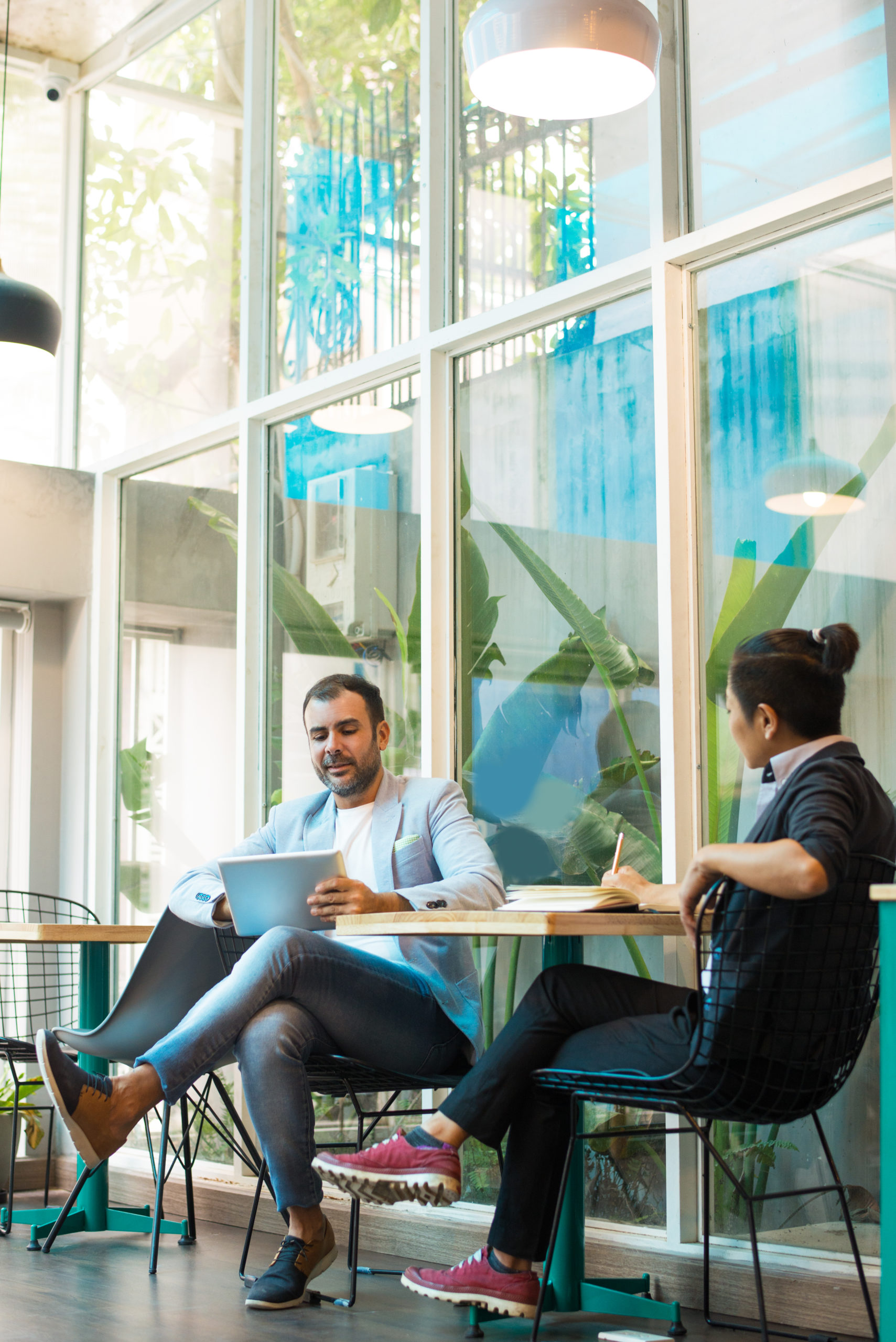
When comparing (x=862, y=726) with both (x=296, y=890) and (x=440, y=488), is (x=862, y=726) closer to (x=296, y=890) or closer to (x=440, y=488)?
(x=296, y=890)

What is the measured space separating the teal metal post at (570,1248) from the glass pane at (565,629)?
16.9 inches

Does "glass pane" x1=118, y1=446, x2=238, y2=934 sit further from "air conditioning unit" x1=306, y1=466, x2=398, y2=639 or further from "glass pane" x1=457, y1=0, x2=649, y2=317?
"glass pane" x1=457, y1=0, x2=649, y2=317

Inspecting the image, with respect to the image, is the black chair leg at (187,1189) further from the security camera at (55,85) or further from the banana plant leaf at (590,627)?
the security camera at (55,85)

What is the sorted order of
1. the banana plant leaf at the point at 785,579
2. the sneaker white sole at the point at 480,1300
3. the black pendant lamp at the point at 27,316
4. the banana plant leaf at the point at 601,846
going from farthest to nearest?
the black pendant lamp at the point at 27,316 < the banana plant leaf at the point at 601,846 < the banana plant leaf at the point at 785,579 < the sneaker white sole at the point at 480,1300

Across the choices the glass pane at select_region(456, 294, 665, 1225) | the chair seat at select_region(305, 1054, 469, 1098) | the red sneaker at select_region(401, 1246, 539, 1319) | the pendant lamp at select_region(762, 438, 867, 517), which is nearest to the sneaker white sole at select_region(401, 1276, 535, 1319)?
the red sneaker at select_region(401, 1246, 539, 1319)

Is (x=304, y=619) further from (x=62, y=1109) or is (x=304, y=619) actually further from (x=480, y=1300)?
(x=480, y=1300)

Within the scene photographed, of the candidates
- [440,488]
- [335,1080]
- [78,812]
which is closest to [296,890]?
[335,1080]

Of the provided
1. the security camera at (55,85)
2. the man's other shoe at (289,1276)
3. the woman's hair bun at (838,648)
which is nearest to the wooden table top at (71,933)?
the man's other shoe at (289,1276)

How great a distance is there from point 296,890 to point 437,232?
2131 mm

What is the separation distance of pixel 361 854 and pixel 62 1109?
941 mm


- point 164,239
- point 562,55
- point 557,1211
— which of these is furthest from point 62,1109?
point 164,239

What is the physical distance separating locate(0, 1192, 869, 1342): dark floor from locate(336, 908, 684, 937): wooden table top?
0.77 m

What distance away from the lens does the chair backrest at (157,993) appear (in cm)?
362

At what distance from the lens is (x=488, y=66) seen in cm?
298
